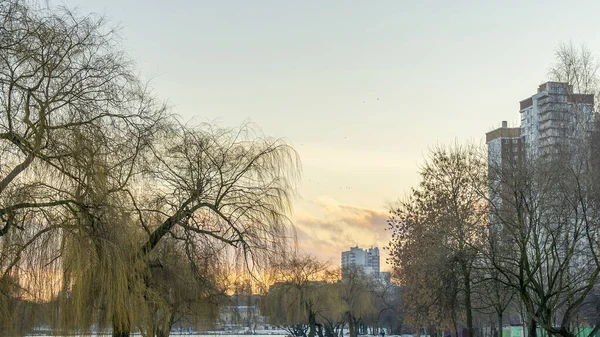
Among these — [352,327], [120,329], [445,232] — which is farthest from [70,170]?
[352,327]

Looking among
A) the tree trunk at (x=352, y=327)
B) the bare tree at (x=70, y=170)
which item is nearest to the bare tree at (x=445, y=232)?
the bare tree at (x=70, y=170)

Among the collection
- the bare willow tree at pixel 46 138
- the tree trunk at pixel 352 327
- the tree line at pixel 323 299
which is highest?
the bare willow tree at pixel 46 138

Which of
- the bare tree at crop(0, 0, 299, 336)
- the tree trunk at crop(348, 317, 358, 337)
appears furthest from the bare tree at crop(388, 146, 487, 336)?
the tree trunk at crop(348, 317, 358, 337)

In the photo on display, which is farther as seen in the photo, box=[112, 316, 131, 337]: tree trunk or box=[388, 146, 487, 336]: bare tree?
box=[388, 146, 487, 336]: bare tree

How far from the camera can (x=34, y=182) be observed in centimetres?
1368

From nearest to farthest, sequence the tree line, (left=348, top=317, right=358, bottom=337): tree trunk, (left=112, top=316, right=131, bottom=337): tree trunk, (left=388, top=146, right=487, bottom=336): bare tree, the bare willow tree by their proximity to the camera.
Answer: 1. the bare willow tree
2. (left=112, top=316, right=131, bottom=337): tree trunk
3. (left=388, top=146, right=487, bottom=336): bare tree
4. the tree line
5. (left=348, top=317, right=358, bottom=337): tree trunk

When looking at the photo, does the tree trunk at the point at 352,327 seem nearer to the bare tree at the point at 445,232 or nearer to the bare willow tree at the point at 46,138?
the bare tree at the point at 445,232

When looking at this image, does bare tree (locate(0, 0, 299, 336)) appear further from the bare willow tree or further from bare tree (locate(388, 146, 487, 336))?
bare tree (locate(388, 146, 487, 336))

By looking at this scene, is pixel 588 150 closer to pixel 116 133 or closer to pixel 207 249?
pixel 207 249

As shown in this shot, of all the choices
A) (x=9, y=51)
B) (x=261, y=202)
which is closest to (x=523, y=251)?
(x=261, y=202)

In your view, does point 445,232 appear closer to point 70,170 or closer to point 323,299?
point 70,170

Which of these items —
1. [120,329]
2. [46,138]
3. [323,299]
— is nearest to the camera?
[46,138]

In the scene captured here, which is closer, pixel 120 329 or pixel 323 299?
pixel 120 329

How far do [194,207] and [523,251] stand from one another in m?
9.05
